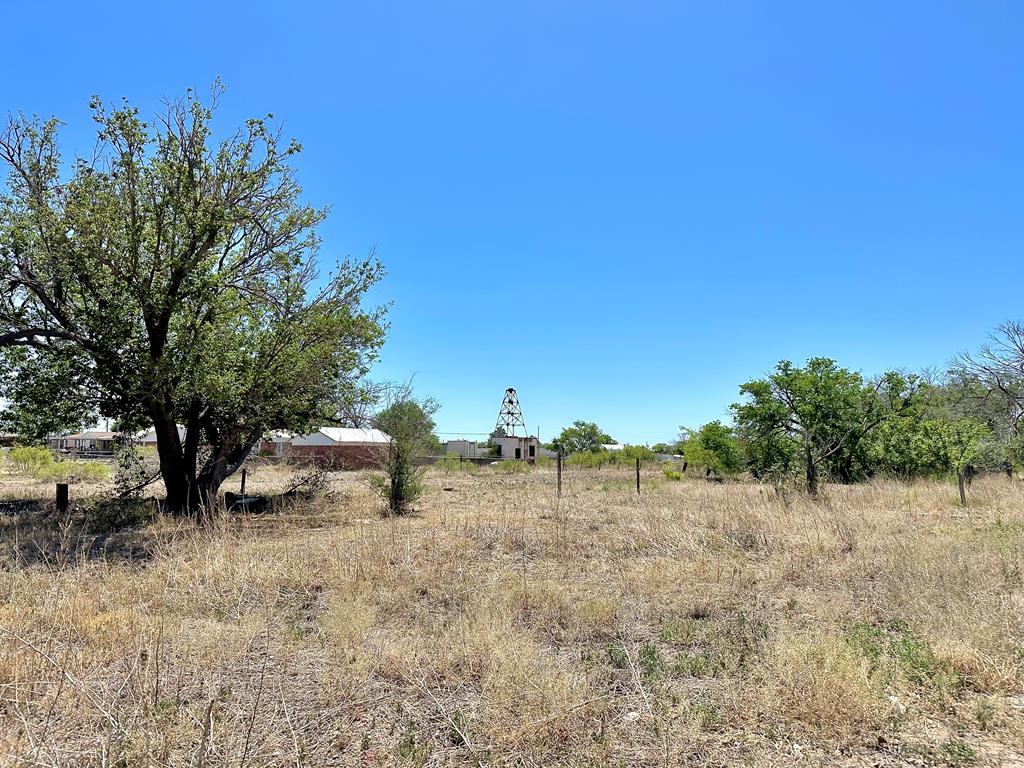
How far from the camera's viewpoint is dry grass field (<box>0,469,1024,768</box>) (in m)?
3.48

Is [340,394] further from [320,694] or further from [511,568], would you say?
[320,694]

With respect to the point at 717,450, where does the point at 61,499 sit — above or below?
below

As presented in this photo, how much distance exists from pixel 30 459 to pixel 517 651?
109 ft

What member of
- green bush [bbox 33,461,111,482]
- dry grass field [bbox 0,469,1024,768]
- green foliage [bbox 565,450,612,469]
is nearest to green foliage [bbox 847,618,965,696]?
dry grass field [bbox 0,469,1024,768]

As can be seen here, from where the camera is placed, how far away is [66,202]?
416 inches

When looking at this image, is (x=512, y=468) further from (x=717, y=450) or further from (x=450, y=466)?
(x=717, y=450)

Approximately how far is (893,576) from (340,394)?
12.1 m

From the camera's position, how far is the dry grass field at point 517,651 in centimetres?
348

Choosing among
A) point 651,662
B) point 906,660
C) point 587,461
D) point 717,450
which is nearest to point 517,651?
point 651,662

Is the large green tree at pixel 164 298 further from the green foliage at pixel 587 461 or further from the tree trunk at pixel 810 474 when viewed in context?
the green foliage at pixel 587 461

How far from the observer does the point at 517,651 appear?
4.64 meters

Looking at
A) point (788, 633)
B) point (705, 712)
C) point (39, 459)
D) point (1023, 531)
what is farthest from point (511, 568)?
point (39, 459)

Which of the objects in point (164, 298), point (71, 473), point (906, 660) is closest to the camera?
point (906, 660)

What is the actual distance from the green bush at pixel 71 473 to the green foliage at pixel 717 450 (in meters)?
24.3
